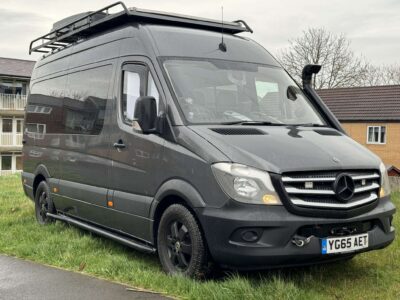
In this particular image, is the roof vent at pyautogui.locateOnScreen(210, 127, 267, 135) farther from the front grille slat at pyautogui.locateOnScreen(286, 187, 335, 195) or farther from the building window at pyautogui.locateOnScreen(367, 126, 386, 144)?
the building window at pyautogui.locateOnScreen(367, 126, 386, 144)

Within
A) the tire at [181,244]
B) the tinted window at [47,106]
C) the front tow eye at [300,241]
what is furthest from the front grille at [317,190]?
the tinted window at [47,106]

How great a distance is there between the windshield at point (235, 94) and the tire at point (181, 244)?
93 cm

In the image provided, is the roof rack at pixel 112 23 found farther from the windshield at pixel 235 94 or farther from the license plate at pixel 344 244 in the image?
the license plate at pixel 344 244

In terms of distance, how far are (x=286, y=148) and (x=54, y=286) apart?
101 inches

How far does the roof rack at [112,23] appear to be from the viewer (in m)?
6.21

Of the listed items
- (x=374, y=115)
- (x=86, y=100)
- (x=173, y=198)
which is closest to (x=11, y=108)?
(x=374, y=115)

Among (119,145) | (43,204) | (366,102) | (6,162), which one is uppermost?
(366,102)

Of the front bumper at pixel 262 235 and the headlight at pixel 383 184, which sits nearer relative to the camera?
the front bumper at pixel 262 235

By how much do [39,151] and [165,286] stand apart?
4532 millimetres

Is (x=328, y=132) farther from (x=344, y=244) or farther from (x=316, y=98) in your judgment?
(x=344, y=244)

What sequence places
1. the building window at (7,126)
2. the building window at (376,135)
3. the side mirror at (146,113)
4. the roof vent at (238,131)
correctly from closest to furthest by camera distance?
the roof vent at (238,131) < the side mirror at (146,113) < the building window at (376,135) < the building window at (7,126)

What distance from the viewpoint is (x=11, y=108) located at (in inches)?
1831

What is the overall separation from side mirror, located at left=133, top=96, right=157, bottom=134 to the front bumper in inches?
43.2

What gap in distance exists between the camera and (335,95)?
42312mm
